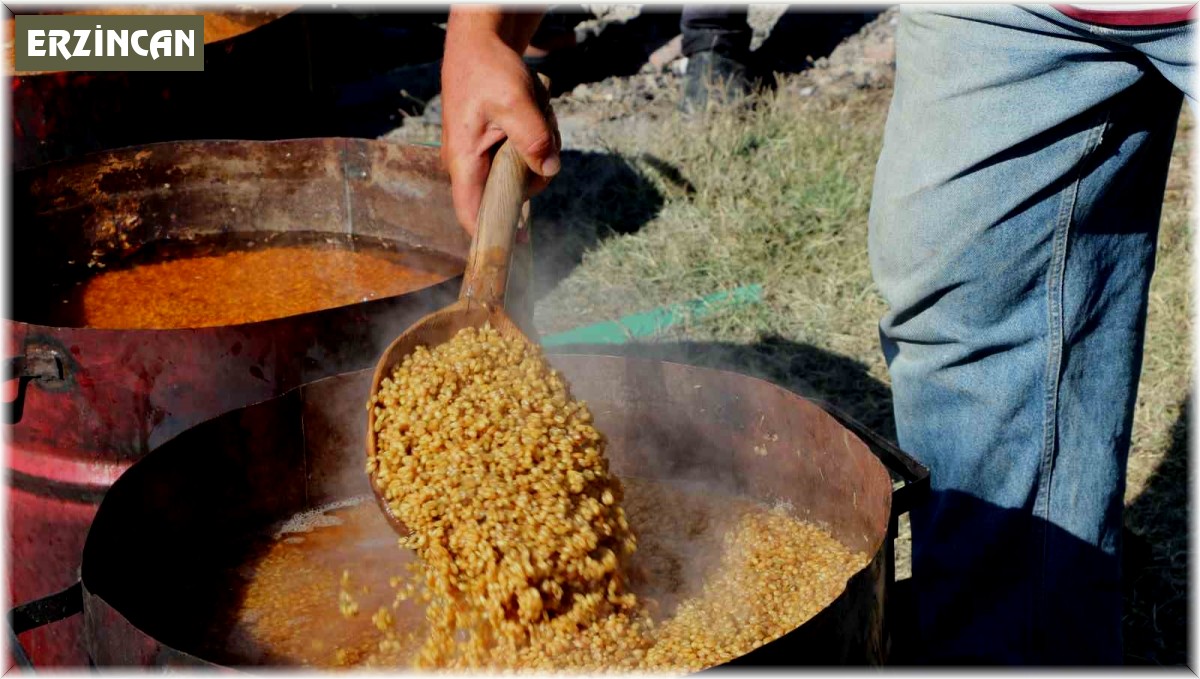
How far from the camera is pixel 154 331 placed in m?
2.41

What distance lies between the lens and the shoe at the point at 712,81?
6.28 meters

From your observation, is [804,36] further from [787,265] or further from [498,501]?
[498,501]

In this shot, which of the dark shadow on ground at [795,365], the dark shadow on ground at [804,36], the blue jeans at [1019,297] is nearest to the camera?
the blue jeans at [1019,297]

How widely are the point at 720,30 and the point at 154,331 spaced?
4.70m

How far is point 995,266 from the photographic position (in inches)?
95.3

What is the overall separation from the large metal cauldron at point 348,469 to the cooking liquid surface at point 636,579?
0.05 m

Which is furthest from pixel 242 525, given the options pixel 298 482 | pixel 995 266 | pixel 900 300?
pixel 995 266

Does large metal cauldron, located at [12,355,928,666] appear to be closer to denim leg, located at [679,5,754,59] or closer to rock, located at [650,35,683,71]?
denim leg, located at [679,5,754,59]

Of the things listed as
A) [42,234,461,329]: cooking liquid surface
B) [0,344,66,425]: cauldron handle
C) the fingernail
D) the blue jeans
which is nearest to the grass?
the blue jeans

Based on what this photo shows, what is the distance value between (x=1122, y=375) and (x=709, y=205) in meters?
2.97

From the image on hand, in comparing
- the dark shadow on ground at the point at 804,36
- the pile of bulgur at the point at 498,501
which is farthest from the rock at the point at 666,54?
the pile of bulgur at the point at 498,501

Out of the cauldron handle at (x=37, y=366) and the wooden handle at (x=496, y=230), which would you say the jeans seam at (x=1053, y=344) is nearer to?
the wooden handle at (x=496, y=230)

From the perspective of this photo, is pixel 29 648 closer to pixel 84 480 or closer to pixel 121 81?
pixel 84 480

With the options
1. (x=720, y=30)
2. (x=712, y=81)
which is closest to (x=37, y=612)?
(x=712, y=81)
